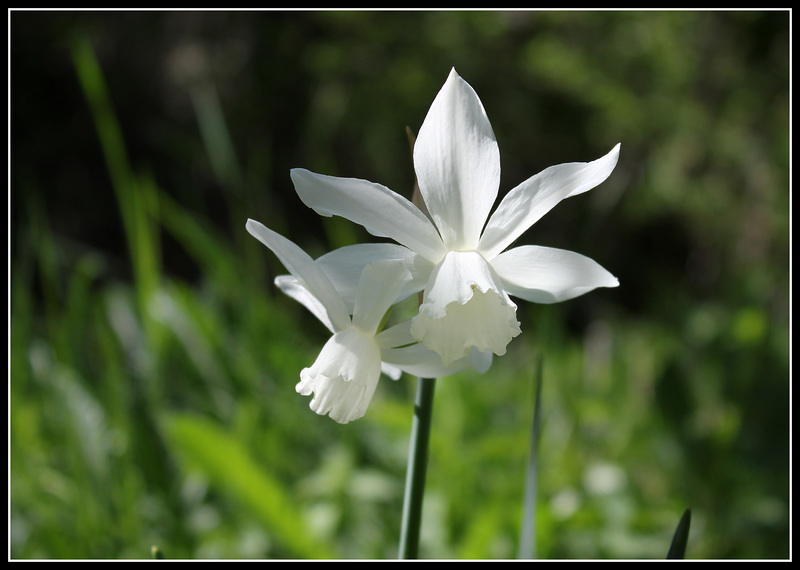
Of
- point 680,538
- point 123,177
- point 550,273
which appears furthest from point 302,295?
point 123,177

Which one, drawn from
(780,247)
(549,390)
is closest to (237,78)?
(549,390)

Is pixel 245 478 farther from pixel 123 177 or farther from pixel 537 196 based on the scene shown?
pixel 123 177

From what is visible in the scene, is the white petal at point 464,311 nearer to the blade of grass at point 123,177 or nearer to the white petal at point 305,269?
the white petal at point 305,269

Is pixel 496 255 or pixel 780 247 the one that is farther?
pixel 780 247

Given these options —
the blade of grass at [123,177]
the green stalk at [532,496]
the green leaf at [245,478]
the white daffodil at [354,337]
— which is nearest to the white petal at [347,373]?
the white daffodil at [354,337]

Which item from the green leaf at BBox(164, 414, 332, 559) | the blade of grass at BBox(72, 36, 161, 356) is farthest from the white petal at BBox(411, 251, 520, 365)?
the blade of grass at BBox(72, 36, 161, 356)

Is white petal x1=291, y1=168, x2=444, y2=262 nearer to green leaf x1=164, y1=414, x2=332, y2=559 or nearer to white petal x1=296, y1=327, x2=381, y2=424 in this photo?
white petal x1=296, y1=327, x2=381, y2=424

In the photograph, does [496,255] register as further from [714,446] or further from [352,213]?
[714,446]

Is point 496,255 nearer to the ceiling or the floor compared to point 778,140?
nearer to the floor
